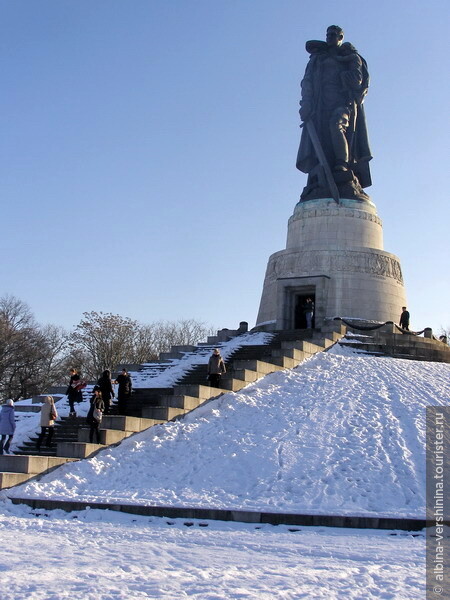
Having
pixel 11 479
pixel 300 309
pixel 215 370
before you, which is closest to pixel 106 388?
pixel 215 370

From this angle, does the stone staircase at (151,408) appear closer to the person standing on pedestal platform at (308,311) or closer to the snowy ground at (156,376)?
the snowy ground at (156,376)

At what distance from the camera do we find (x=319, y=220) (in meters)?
29.5

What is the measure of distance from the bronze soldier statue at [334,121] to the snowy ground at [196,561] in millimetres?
21559

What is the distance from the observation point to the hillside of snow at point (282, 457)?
12.0 m

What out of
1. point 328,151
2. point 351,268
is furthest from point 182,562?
point 328,151

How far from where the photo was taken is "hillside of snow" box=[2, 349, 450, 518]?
12.0 meters

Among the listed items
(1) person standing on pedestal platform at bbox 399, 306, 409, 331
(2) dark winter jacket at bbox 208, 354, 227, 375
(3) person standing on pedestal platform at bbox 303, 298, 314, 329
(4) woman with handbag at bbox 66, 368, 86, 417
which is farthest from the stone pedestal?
(4) woman with handbag at bbox 66, 368, 86, 417

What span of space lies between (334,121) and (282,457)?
793 inches

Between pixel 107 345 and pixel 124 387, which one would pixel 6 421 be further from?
pixel 107 345

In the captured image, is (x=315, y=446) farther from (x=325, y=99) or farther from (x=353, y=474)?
(x=325, y=99)

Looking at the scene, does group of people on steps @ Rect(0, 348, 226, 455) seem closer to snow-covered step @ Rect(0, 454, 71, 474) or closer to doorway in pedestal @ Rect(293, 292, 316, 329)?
snow-covered step @ Rect(0, 454, 71, 474)

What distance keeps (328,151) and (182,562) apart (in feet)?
82.0

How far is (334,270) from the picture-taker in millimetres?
27875

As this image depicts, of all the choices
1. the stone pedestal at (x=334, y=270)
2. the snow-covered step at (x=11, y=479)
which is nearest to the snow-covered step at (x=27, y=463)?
the snow-covered step at (x=11, y=479)
